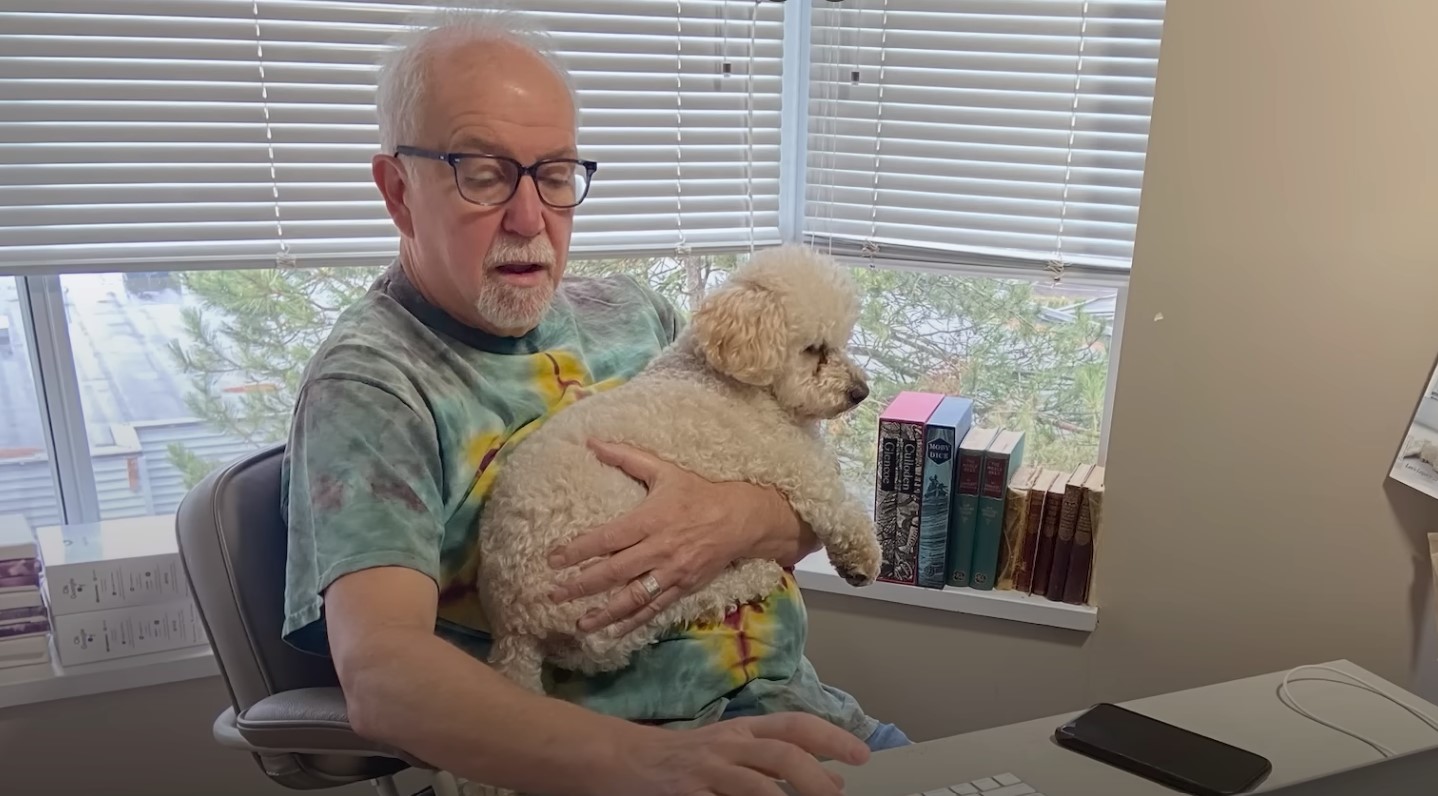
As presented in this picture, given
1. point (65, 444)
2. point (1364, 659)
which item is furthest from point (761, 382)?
point (65, 444)

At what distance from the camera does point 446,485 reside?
4.05 ft

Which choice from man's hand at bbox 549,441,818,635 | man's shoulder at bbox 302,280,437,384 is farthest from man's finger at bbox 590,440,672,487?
man's shoulder at bbox 302,280,437,384

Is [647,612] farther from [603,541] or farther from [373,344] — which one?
[373,344]

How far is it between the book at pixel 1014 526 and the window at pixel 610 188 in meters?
0.29

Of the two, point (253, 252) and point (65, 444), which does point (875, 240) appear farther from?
point (65, 444)

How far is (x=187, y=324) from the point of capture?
193cm

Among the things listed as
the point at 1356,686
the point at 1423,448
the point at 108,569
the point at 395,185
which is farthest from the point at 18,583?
the point at 1423,448

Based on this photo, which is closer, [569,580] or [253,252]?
[569,580]

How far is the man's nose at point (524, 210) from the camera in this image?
1.26 meters

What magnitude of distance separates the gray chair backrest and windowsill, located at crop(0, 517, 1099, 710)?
2.10 ft

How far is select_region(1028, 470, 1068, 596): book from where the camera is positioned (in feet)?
6.16

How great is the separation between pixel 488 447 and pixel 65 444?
1.11 meters

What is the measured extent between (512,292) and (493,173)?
149 millimetres

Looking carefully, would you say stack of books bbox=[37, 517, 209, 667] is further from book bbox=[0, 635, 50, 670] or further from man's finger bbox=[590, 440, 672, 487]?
man's finger bbox=[590, 440, 672, 487]
